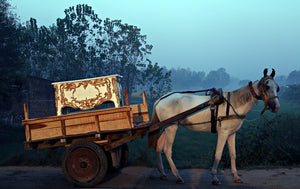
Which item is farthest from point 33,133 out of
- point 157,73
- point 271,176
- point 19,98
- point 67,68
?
point 157,73

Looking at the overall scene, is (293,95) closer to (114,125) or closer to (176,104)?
(176,104)

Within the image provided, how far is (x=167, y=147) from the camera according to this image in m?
5.78

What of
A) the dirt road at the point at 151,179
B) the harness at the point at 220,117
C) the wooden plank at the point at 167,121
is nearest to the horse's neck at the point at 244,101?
the harness at the point at 220,117

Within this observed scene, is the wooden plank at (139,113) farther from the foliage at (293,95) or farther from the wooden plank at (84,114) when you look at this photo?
the foliage at (293,95)

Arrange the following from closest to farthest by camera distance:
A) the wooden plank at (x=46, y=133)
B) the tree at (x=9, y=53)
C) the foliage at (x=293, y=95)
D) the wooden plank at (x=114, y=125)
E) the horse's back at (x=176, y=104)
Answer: the wooden plank at (x=114, y=125) < the wooden plank at (x=46, y=133) < the horse's back at (x=176, y=104) < the tree at (x=9, y=53) < the foliage at (x=293, y=95)

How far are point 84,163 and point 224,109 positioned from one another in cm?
323

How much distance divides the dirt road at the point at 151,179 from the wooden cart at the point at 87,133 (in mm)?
416

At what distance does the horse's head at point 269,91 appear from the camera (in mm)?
4784

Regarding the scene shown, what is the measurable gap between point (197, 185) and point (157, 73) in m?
26.3

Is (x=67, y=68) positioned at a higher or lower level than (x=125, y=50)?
lower

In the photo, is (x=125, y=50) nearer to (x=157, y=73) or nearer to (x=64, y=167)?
(x=157, y=73)

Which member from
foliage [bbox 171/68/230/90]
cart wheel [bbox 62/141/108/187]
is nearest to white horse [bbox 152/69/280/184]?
cart wheel [bbox 62/141/108/187]

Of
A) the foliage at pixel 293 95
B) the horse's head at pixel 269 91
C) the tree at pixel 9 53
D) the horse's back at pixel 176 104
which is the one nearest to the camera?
the horse's head at pixel 269 91

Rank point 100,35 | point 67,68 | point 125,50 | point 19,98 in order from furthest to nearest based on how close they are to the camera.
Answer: point 125,50 < point 100,35 < point 67,68 < point 19,98
